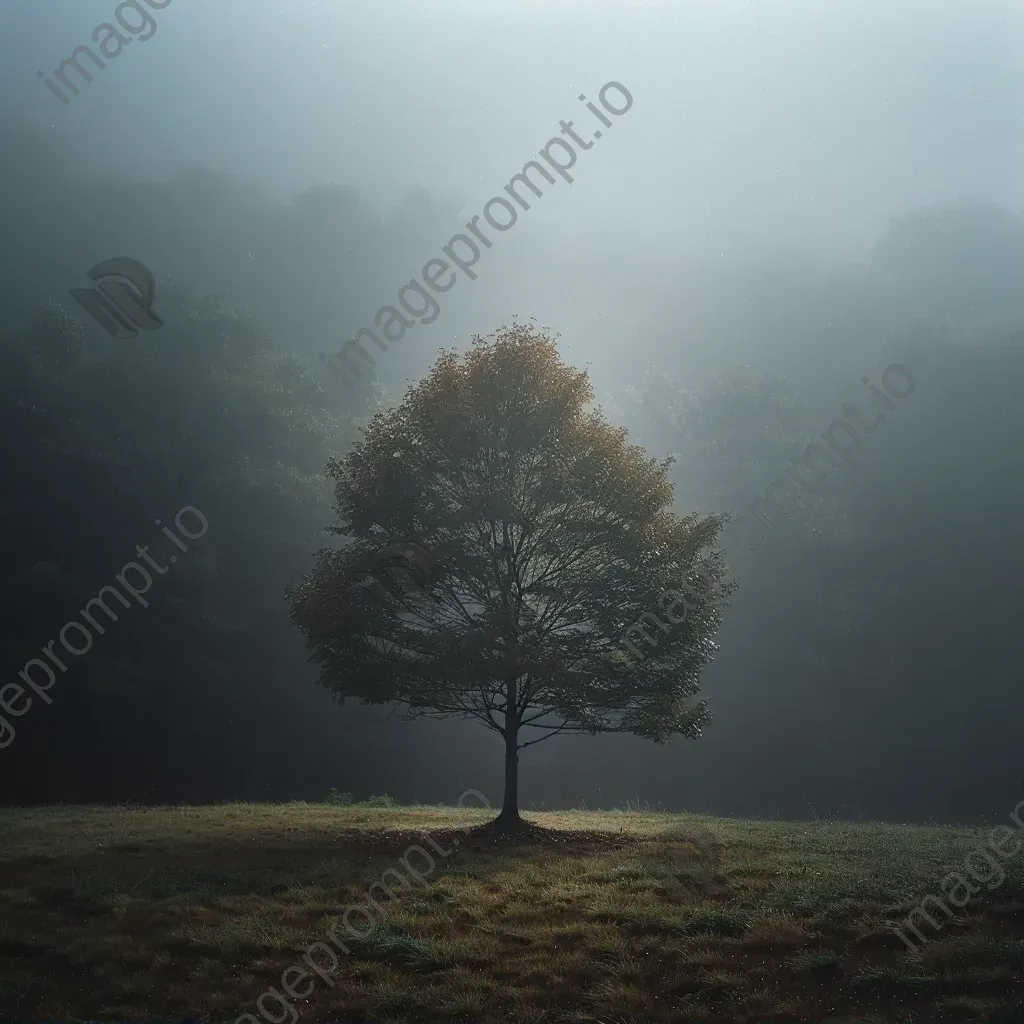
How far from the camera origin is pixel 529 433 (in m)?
16.3

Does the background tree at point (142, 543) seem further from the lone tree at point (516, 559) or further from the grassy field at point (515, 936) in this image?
the grassy field at point (515, 936)

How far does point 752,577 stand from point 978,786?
17563mm

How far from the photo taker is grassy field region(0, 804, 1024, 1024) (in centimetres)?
775

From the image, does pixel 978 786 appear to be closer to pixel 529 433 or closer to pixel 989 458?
pixel 989 458

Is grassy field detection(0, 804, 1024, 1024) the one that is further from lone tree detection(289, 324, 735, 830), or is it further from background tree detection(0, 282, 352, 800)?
background tree detection(0, 282, 352, 800)

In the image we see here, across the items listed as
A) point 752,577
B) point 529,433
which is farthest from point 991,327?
point 529,433

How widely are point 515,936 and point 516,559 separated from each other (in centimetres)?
827

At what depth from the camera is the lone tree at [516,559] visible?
15711 millimetres

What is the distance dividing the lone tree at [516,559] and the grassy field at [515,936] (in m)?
3.14

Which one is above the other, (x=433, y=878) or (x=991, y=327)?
(x=991, y=327)

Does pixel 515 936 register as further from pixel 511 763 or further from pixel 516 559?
pixel 516 559

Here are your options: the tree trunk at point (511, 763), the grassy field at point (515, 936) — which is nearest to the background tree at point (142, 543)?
the tree trunk at point (511, 763)

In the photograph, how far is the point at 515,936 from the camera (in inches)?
370

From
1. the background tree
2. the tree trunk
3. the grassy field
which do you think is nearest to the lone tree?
the tree trunk
